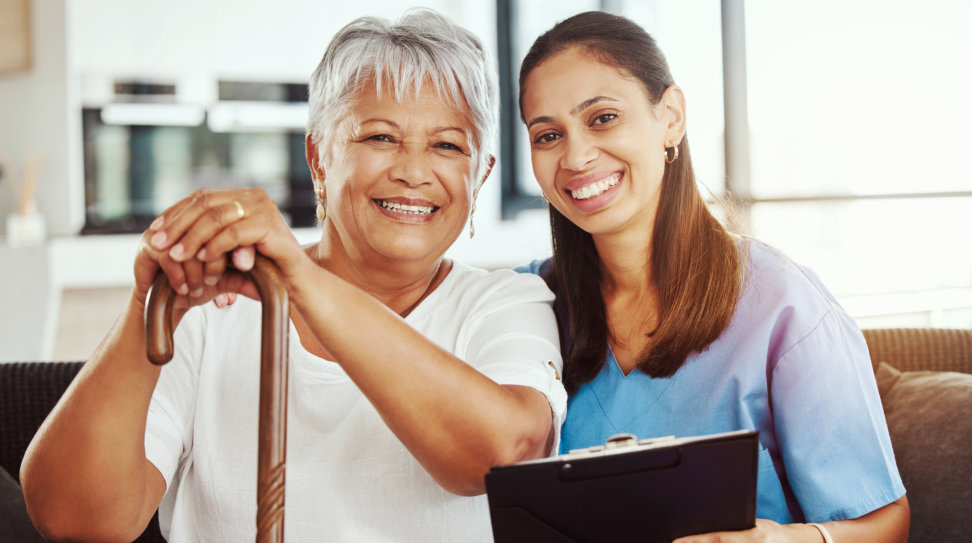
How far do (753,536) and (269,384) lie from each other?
2.21 feet

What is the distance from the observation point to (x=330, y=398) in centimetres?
120

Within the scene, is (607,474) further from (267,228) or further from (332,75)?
(332,75)

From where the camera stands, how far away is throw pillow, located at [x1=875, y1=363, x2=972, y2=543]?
55.1 inches

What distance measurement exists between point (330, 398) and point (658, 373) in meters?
0.52

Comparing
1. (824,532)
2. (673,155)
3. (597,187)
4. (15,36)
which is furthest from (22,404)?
(15,36)

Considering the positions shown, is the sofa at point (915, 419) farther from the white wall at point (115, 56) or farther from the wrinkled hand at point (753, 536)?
the white wall at point (115, 56)

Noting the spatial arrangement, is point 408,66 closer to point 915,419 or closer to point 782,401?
point 782,401

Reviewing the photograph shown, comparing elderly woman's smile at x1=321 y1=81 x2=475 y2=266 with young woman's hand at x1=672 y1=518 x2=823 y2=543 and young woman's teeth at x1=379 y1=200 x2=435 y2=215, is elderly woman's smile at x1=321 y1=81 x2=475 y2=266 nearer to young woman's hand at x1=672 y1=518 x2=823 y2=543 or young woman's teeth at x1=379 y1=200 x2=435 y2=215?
young woman's teeth at x1=379 y1=200 x2=435 y2=215

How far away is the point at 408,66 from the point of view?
122 cm

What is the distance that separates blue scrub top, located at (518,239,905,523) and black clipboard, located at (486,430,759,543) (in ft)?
Answer: 1.46

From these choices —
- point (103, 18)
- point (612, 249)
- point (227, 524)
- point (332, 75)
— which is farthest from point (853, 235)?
point (103, 18)

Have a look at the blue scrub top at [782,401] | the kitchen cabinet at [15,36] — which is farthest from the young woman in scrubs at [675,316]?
the kitchen cabinet at [15,36]

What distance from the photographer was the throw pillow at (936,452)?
1.40 meters

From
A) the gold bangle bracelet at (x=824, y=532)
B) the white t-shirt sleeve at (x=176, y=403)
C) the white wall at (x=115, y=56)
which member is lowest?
the gold bangle bracelet at (x=824, y=532)
